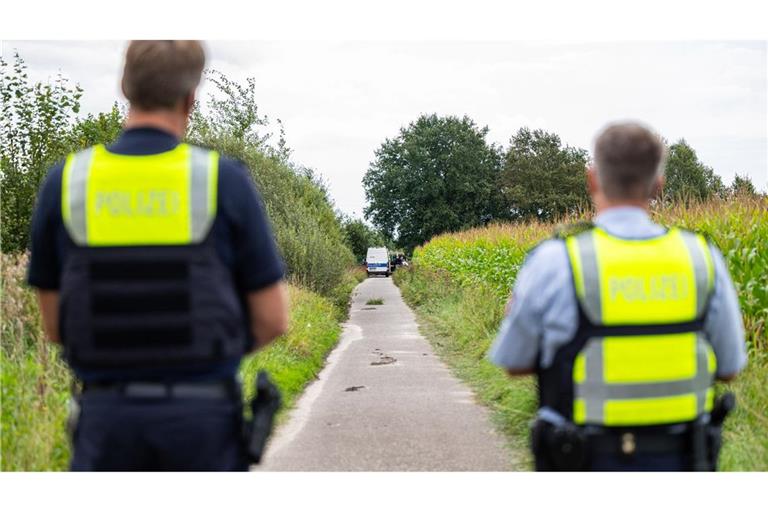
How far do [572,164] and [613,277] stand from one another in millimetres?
68042

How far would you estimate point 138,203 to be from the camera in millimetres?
2619

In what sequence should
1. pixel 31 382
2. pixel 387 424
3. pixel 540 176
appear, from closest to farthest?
pixel 31 382 < pixel 387 424 < pixel 540 176

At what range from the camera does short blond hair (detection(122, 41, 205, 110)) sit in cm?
266

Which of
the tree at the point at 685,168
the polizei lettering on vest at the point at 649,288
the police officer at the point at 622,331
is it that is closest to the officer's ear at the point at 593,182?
the police officer at the point at 622,331

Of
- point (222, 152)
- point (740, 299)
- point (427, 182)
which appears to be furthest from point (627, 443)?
point (427, 182)

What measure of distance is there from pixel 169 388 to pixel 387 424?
6.63m

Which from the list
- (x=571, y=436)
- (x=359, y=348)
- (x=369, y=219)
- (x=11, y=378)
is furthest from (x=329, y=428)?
(x=369, y=219)

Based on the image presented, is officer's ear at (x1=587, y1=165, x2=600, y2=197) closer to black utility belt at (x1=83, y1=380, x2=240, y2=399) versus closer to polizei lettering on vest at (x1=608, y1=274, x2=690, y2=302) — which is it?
polizei lettering on vest at (x1=608, y1=274, x2=690, y2=302)

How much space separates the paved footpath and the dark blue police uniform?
180 inches

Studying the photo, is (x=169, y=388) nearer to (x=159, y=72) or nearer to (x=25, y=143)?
(x=159, y=72)

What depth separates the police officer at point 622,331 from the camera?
2.71 metres

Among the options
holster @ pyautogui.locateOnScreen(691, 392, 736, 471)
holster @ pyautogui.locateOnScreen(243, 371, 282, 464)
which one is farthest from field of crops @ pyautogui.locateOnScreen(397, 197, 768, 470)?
holster @ pyautogui.locateOnScreen(243, 371, 282, 464)

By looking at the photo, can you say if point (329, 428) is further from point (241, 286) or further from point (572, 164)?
point (572, 164)

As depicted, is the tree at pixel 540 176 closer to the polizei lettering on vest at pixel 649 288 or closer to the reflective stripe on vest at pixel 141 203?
the polizei lettering on vest at pixel 649 288
